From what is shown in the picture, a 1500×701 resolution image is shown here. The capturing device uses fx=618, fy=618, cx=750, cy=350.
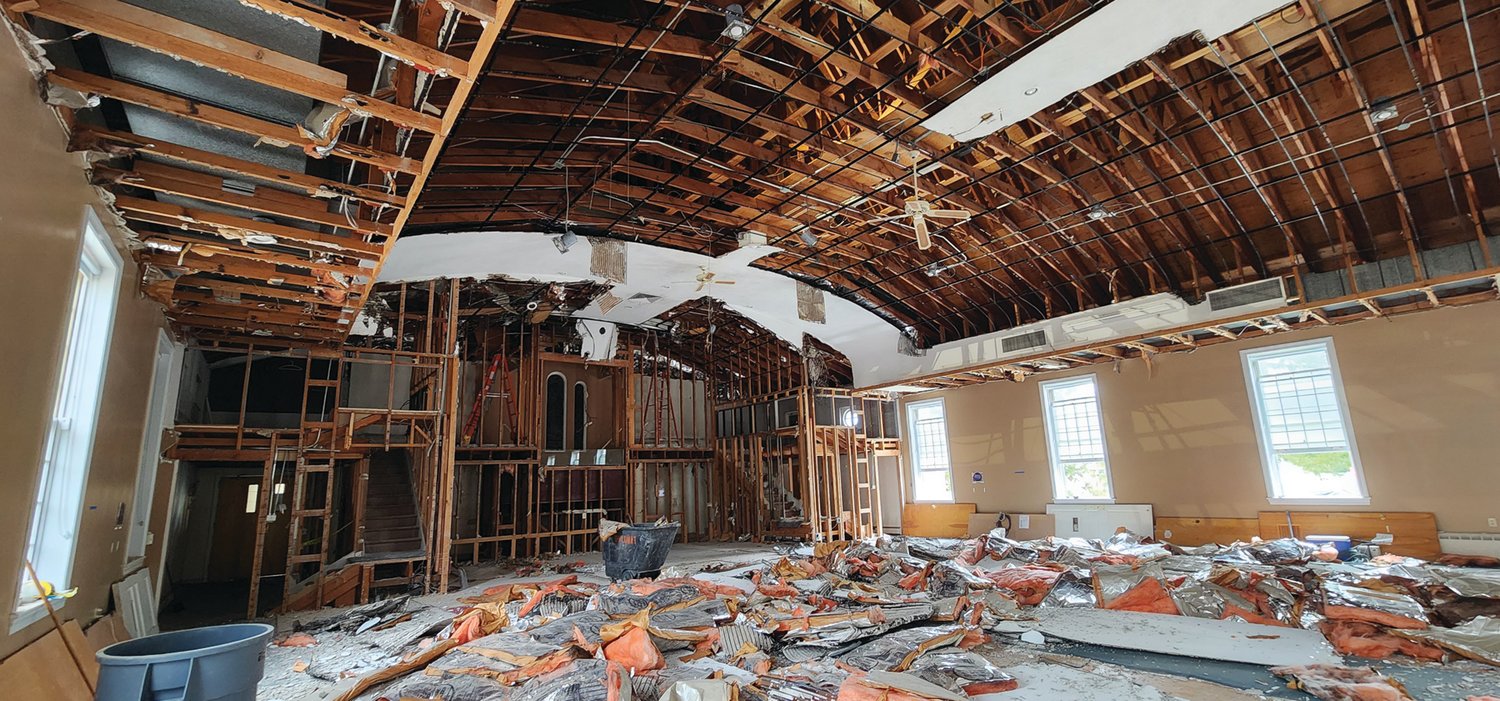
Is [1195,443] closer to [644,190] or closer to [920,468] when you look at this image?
[920,468]

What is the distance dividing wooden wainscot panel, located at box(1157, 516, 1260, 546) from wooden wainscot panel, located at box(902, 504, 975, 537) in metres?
3.51

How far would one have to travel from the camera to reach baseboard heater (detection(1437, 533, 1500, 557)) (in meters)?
7.59

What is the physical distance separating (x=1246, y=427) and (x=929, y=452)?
5.86 metres

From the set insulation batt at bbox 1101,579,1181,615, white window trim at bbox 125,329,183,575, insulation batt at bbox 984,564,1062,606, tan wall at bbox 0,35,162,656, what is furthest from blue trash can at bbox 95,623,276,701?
insulation batt at bbox 1101,579,1181,615

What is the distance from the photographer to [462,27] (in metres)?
4.79

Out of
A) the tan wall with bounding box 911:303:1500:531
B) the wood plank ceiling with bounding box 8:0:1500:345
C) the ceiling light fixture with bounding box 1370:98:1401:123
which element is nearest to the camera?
the wood plank ceiling with bounding box 8:0:1500:345

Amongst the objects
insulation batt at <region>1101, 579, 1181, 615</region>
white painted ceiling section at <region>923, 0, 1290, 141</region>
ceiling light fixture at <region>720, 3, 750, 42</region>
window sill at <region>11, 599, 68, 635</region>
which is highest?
ceiling light fixture at <region>720, 3, 750, 42</region>

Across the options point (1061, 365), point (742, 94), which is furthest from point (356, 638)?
point (1061, 365)

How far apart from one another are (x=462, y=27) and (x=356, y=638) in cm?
568

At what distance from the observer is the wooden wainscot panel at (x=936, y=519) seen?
42.4 ft

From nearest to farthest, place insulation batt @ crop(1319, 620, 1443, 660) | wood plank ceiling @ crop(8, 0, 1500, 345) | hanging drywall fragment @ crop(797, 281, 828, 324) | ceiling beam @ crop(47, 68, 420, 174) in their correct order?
ceiling beam @ crop(47, 68, 420, 174), wood plank ceiling @ crop(8, 0, 1500, 345), insulation batt @ crop(1319, 620, 1443, 660), hanging drywall fragment @ crop(797, 281, 828, 324)

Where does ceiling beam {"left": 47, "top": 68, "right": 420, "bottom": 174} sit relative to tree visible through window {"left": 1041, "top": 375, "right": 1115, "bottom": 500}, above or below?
Answer: above

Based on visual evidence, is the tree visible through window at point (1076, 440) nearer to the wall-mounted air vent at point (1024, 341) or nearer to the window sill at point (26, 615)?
the wall-mounted air vent at point (1024, 341)

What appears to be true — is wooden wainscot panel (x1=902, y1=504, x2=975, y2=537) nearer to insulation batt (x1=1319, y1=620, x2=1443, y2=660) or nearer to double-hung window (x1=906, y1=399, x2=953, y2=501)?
double-hung window (x1=906, y1=399, x2=953, y2=501)
